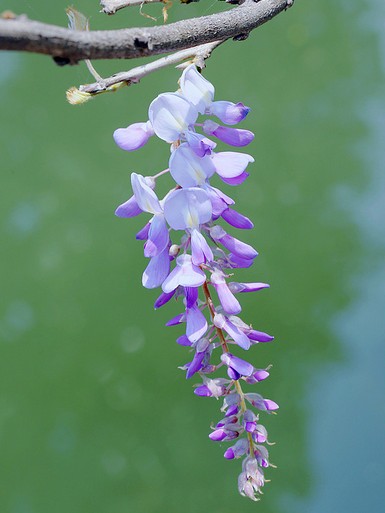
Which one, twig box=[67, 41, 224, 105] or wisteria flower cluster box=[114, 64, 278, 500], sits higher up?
twig box=[67, 41, 224, 105]

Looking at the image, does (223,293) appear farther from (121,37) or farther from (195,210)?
(121,37)

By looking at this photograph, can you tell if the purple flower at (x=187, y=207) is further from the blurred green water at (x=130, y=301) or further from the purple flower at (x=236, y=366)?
the blurred green water at (x=130, y=301)

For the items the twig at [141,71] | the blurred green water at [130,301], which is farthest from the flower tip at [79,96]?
the blurred green water at [130,301]

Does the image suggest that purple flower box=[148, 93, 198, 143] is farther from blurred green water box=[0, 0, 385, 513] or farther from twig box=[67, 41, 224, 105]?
blurred green water box=[0, 0, 385, 513]

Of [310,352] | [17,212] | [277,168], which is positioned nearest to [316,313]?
[310,352]

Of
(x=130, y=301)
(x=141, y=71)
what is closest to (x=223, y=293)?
(x=141, y=71)

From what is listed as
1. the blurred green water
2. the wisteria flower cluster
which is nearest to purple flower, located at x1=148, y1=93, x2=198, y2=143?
the wisteria flower cluster

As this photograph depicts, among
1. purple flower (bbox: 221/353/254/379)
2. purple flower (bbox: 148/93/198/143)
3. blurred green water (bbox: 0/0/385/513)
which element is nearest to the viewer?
purple flower (bbox: 148/93/198/143)
